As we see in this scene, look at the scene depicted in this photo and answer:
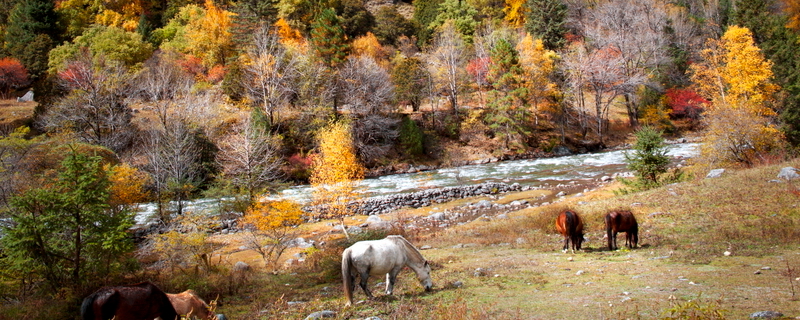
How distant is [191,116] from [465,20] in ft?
155

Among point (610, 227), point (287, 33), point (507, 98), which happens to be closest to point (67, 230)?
point (610, 227)

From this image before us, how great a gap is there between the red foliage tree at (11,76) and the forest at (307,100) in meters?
0.26

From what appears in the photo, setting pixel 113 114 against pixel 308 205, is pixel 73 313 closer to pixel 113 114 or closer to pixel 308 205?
pixel 308 205

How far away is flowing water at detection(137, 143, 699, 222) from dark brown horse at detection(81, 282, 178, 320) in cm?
2242

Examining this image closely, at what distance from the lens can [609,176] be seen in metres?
31.0

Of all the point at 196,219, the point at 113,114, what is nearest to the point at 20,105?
the point at 113,114

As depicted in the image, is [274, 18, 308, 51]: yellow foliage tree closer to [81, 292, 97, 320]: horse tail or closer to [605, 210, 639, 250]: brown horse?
[605, 210, 639, 250]: brown horse

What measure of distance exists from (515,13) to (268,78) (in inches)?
1930

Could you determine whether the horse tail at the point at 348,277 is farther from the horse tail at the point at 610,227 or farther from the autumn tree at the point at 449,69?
the autumn tree at the point at 449,69

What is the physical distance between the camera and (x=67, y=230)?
949 cm

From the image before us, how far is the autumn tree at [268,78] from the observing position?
3997cm

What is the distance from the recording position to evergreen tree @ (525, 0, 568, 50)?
194 ft

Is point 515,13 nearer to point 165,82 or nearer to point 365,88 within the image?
point 365,88

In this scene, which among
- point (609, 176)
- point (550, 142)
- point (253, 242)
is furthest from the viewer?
point (550, 142)
